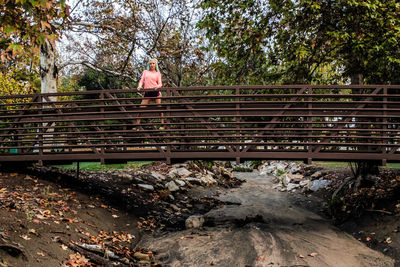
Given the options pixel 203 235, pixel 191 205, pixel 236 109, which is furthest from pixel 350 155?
pixel 191 205

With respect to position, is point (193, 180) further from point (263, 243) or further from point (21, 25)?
point (21, 25)

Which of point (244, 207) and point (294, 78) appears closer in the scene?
point (294, 78)

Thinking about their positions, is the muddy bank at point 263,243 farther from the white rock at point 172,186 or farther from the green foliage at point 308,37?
the green foliage at point 308,37

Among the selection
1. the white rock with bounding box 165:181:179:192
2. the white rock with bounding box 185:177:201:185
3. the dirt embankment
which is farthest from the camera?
the white rock with bounding box 185:177:201:185

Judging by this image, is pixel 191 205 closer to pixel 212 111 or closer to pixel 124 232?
pixel 124 232

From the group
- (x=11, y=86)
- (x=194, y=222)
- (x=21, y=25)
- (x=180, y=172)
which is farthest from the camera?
(x=11, y=86)

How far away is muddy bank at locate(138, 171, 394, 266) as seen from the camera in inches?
238

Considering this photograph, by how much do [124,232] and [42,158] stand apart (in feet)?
10.0

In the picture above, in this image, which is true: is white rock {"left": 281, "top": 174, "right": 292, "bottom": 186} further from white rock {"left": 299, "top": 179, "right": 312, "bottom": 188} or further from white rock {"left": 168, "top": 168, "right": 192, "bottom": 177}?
white rock {"left": 168, "top": 168, "right": 192, "bottom": 177}

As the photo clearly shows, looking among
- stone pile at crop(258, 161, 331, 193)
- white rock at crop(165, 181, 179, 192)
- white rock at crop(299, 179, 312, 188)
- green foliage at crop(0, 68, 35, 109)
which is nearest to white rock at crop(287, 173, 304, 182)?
stone pile at crop(258, 161, 331, 193)

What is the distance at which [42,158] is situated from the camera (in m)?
8.06

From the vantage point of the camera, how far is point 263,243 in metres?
6.80

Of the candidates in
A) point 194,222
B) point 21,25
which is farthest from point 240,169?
point 21,25

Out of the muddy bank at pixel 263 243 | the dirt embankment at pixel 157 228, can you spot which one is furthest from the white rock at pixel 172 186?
the muddy bank at pixel 263 243
